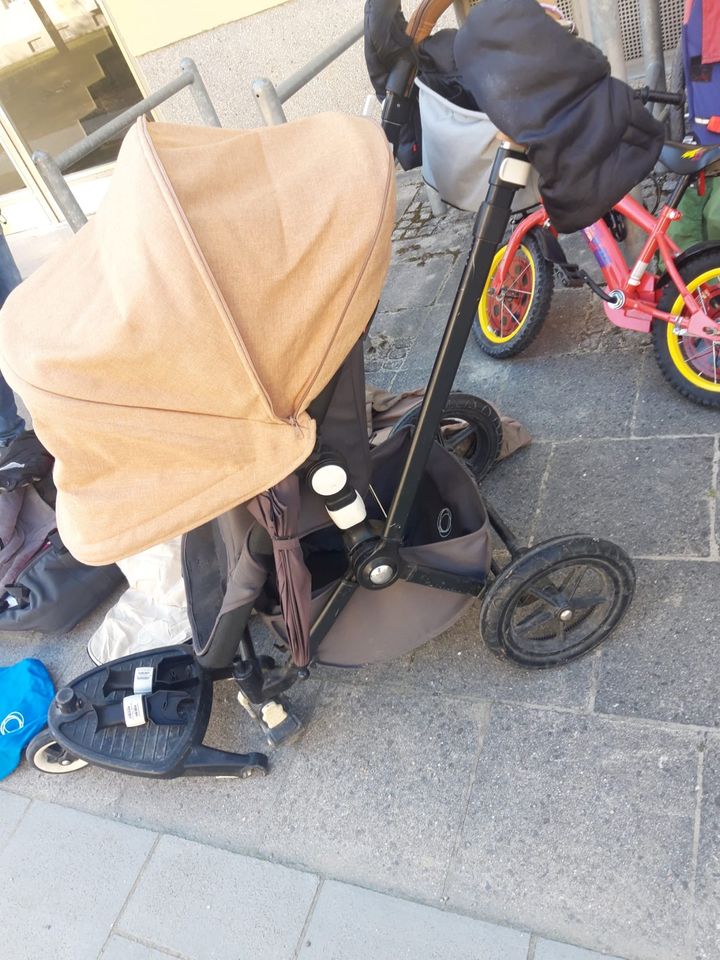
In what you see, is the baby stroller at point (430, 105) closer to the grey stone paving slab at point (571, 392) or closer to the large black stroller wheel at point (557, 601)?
the grey stone paving slab at point (571, 392)

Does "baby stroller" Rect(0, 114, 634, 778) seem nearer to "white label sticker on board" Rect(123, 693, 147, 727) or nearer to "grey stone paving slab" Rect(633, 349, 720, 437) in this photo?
"white label sticker on board" Rect(123, 693, 147, 727)

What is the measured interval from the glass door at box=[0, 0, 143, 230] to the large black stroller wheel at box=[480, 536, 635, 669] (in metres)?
6.21

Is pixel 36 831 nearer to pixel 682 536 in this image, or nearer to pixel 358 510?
pixel 358 510

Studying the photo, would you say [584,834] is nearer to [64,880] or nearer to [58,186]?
[64,880]

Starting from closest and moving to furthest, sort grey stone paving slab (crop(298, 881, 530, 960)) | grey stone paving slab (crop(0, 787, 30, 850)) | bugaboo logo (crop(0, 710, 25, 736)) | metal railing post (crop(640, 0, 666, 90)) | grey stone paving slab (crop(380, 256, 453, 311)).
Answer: grey stone paving slab (crop(298, 881, 530, 960)) < grey stone paving slab (crop(0, 787, 30, 850)) < bugaboo logo (crop(0, 710, 25, 736)) < metal railing post (crop(640, 0, 666, 90)) < grey stone paving slab (crop(380, 256, 453, 311))

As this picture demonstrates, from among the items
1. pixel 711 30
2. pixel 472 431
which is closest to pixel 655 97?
pixel 711 30

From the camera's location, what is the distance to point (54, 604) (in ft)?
9.91

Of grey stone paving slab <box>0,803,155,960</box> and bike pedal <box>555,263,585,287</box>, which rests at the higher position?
bike pedal <box>555,263,585,287</box>

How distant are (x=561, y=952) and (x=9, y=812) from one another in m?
1.91

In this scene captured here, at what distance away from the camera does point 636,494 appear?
8.56 feet

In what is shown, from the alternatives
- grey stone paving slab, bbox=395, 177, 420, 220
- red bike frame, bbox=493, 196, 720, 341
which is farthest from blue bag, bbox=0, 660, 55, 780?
grey stone paving slab, bbox=395, 177, 420, 220

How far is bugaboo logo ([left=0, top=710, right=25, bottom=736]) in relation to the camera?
2.77 m

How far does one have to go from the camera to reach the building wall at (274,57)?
5.50 metres

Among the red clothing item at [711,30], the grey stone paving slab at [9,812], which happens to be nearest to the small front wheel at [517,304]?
the red clothing item at [711,30]
